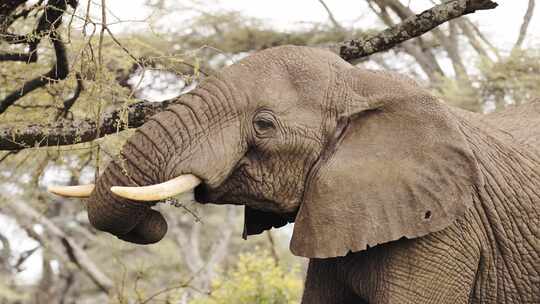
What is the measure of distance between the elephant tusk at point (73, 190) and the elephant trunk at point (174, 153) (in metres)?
0.07

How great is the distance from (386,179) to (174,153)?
0.78 meters

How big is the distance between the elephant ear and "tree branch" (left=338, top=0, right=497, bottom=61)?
3.05ft

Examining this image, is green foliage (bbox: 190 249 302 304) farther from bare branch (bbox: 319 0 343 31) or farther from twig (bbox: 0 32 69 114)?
bare branch (bbox: 319 0 343 31)

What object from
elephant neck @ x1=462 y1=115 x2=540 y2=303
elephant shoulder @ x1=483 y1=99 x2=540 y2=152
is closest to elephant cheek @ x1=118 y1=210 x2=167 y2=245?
elephant neck @ x1=462 y1=115 x2=540 y2=303

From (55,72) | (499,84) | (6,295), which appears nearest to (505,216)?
(55,72)

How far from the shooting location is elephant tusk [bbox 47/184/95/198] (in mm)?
3814

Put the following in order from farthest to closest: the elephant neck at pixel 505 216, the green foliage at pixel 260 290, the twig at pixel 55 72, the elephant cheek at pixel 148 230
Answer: the green foliage at pixel 260 290 < the twig at pixel 55 72 < the elephant neck at pixel 505 216 < the elephant cheek at pixel 148 230

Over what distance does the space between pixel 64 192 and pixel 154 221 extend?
0.35 meters

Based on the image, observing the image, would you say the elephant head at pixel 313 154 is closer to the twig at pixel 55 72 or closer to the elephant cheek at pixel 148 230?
the elephant cheek at pixel 148 230

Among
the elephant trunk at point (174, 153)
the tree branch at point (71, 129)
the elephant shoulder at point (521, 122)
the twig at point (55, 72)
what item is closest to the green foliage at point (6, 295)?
the twig at point (55, 72)

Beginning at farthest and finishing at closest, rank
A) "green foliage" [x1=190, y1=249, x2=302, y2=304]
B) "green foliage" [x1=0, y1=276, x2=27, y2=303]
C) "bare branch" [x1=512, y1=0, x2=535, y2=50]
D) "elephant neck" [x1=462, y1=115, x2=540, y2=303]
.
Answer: "green foliage" [x1=0, y1=276, x2=27, y2=303] → "bare branch" [x1=512, y1=0, x2=535, y2=50] → "green foliage" [x1=190, y1=249, x2=302, y2=304] → "elephant neck" [x1=462, y1=115, x2=540, y2=303]

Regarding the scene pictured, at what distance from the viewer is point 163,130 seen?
12.1 ft

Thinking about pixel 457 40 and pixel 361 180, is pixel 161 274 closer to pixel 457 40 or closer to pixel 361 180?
pixel 457 40

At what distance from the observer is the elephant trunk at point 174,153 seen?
365 cm
